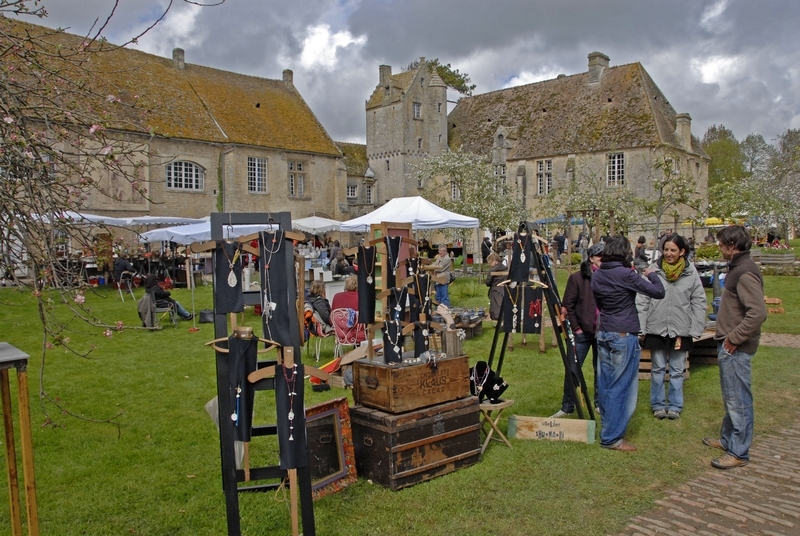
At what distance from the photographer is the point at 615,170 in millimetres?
37906

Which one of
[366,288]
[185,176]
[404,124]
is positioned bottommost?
[366,288]

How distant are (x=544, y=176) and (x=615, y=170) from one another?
4.79m

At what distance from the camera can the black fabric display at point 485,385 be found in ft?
20.9

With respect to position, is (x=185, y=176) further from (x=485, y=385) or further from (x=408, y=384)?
(x=408, y=384)

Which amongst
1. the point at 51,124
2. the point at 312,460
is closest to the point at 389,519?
the point at 312,460

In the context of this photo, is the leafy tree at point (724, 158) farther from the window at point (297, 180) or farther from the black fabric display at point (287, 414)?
the black fabric display at point (287, 414)

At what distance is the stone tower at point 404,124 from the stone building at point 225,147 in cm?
818

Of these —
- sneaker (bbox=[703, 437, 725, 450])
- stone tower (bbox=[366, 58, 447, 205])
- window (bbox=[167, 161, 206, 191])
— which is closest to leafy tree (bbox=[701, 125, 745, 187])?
stone tower (bbox=[366, 58, 447, 205])

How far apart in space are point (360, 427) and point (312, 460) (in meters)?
0.48

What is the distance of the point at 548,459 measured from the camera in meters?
5.82

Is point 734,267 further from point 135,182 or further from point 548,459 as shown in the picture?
point 135,182

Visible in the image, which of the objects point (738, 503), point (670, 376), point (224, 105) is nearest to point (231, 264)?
point (738, 503)

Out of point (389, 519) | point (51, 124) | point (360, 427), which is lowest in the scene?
point (389, 519)

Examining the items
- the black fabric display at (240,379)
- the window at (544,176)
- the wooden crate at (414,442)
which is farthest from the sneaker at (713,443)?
the window at (544,176)
